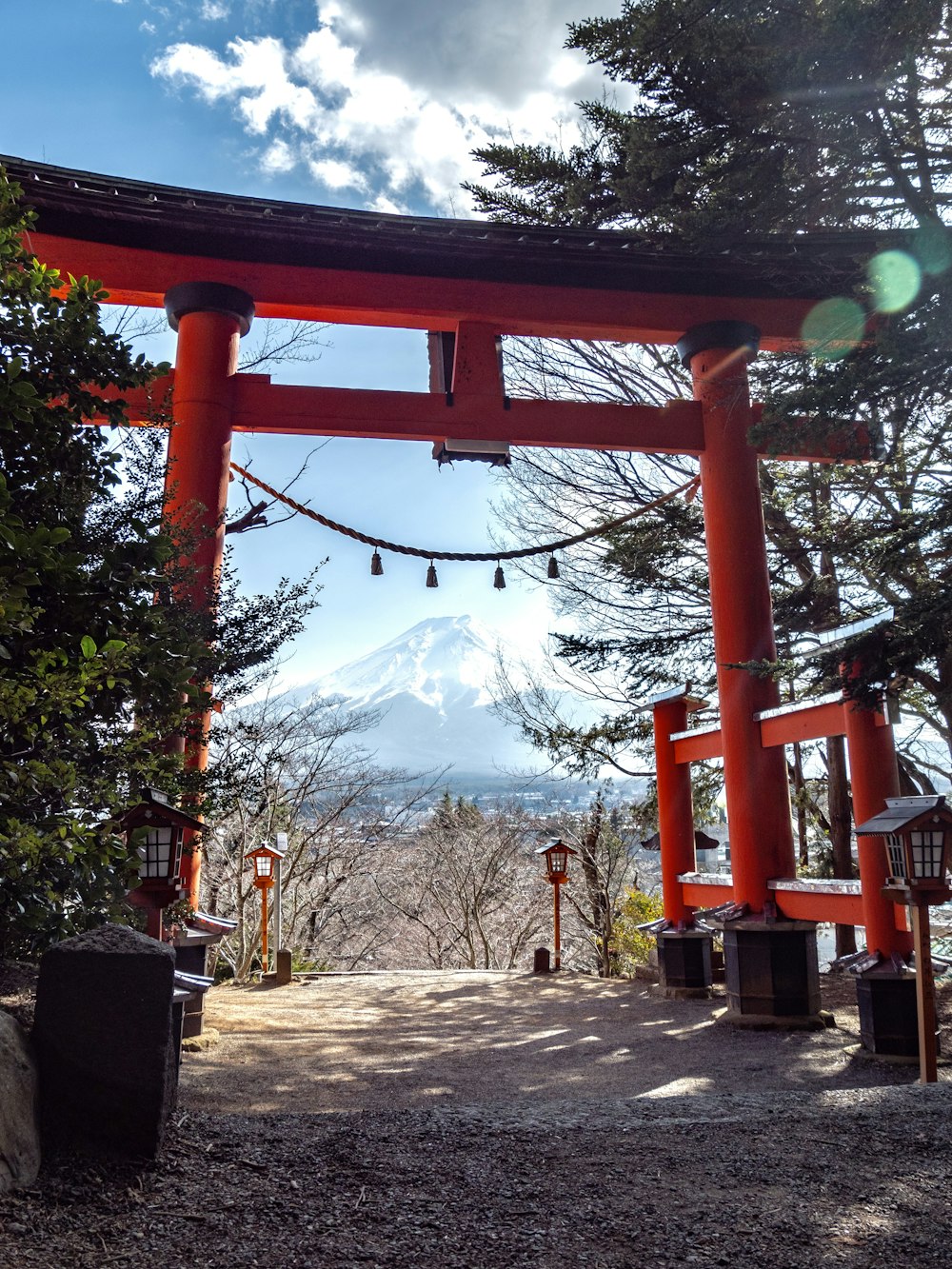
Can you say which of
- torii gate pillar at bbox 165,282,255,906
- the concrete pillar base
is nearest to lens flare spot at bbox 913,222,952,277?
the concrete pillar base

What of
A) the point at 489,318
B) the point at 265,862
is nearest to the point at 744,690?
the point at 489,318

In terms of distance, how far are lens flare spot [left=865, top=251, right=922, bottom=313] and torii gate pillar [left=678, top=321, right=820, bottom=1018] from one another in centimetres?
206

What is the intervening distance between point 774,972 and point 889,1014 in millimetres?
1053

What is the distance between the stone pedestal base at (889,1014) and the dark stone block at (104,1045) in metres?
3.73

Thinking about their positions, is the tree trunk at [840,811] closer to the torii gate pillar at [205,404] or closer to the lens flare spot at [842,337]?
the lens flare spot at [842,337]

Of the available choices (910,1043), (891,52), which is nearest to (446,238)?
(891,52)

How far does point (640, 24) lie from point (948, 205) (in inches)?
72.3

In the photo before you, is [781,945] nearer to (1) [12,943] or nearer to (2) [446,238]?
(1) [12,943]

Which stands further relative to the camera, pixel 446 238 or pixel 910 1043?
pixel 446 238

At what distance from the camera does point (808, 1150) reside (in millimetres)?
2486

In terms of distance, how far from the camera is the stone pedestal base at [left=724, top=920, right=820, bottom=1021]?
553 cm

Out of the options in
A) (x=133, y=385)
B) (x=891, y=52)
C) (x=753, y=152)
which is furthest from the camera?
(x=753, y=152)

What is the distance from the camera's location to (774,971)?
561 cm

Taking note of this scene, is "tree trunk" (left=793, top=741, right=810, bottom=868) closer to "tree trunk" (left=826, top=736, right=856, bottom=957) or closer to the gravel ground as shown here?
"tree trunk" (left=826, top=736, right=856, bottom=957)
